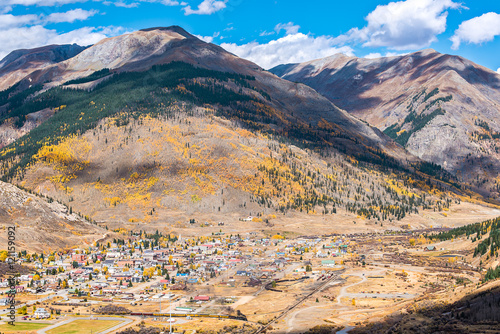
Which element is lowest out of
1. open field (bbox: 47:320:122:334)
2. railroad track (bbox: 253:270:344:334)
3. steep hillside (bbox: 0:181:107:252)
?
railroad track (bbox: 253:270:344:334)

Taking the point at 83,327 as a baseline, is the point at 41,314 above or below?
above

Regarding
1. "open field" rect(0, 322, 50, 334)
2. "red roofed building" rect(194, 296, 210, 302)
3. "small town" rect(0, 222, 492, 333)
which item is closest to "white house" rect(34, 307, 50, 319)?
"small town" rect(0, 222, 492, 333)

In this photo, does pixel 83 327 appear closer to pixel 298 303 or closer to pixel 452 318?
pixel 298 303

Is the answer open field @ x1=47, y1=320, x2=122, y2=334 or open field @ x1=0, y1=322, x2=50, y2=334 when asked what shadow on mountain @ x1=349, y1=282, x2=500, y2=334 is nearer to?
open field @ x1=47, y1=320, x2=122, y2=334

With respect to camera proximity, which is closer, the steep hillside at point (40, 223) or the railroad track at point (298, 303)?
the railroad track at point (298, 303)

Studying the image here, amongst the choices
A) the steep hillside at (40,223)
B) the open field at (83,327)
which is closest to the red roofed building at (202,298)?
the open field at (83,327)

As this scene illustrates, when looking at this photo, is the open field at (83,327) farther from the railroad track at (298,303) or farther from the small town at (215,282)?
the railroad track at (298,303)

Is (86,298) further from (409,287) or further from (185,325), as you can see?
(409,287)

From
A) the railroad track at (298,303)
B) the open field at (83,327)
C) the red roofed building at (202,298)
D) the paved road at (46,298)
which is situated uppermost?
the paved road at (46,298)

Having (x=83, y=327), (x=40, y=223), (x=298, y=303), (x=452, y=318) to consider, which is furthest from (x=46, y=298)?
(x=452, y=318)
